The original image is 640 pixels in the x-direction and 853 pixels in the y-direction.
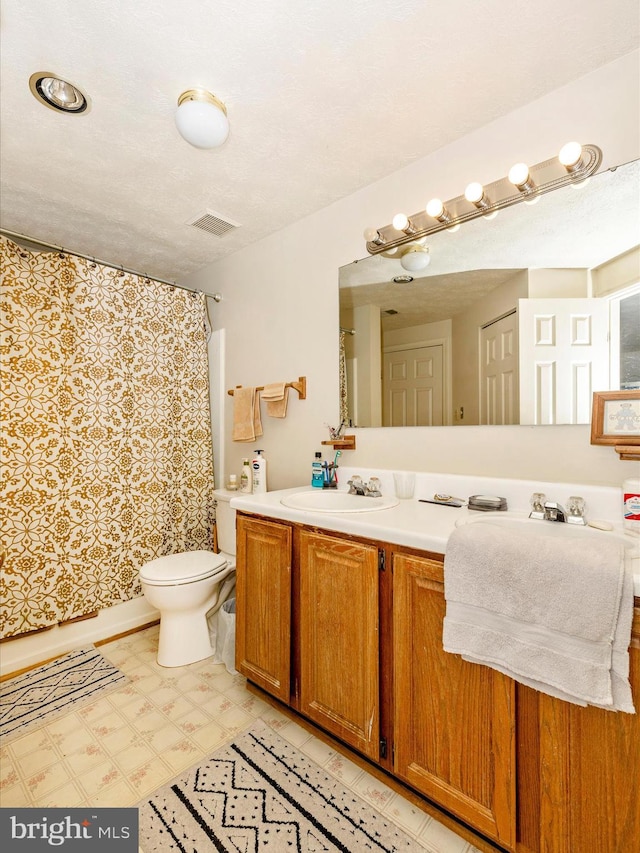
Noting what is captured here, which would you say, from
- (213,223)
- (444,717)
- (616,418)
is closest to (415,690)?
Answer: (444,717)

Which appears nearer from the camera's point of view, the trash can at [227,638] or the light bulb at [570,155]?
the light bulb at [570,155]

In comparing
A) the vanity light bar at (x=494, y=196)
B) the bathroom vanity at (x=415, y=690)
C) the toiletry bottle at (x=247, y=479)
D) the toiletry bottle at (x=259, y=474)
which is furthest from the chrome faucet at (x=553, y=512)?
the toiletry bottle at (x=247, y=479)

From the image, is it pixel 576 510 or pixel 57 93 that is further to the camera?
pixel 57 93

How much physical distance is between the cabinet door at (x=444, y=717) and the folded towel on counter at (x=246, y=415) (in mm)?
1471

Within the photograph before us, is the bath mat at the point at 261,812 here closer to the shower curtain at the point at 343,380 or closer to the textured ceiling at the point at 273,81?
the shower curtain at the point at 343,380

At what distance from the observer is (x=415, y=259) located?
1.74m

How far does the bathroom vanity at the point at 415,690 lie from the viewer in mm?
824

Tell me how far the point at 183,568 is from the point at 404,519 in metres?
1.28

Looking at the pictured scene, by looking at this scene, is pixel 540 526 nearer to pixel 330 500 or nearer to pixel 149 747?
pixel 330 500

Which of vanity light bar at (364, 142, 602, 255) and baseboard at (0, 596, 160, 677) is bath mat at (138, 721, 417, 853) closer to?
baseboard at (0, 596, 160, 677)

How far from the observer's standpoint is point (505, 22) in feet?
3.82

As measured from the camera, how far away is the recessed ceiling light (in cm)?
134

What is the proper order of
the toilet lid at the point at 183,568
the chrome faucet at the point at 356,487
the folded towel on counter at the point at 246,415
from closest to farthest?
1. the chrome faucet at the point at 356,487
2. the toilet lid at the point at 183,568
3. the folded towel on counter at the point at 246,415

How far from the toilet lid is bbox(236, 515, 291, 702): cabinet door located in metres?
0.35
